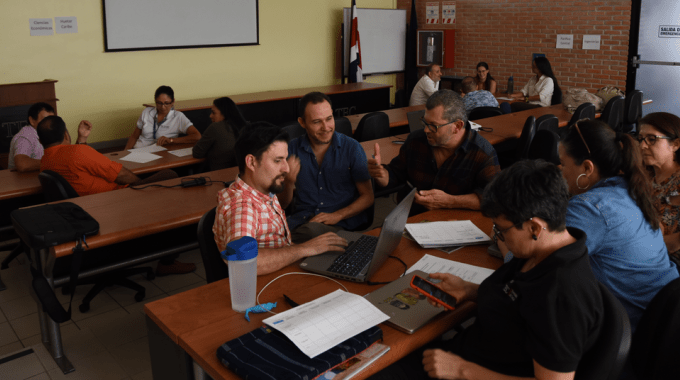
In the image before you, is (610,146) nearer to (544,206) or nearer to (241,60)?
(544,206)

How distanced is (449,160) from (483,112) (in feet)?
10.2

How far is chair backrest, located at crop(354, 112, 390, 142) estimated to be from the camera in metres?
4.83

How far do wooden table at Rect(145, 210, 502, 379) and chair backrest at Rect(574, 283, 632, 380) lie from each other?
43cm

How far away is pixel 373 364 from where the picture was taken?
1438mm

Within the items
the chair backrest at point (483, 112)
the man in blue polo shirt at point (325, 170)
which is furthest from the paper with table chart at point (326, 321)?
the chair backrest at point (483, 112)

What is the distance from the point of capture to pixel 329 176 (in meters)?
2.92

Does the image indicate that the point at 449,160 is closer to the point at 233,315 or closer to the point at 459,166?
A: the point at 459,166

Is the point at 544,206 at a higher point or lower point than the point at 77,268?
higher

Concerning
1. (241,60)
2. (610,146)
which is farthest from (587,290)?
(241,60)

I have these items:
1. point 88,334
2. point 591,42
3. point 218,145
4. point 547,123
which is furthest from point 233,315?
point 591,42

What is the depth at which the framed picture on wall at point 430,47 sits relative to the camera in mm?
9260

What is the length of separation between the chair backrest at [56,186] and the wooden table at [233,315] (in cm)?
167

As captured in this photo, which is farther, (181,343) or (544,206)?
(181,343)

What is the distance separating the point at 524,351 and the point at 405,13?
9.04 metres
